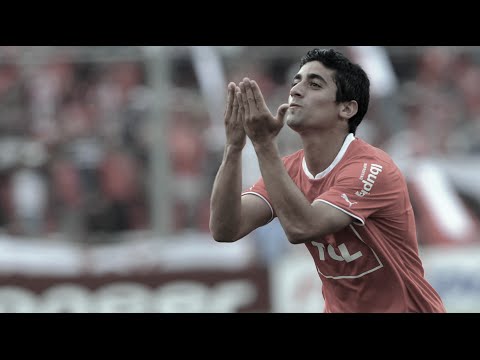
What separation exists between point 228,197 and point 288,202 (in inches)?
21.3

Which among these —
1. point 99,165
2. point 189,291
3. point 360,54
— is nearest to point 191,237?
point 189,291

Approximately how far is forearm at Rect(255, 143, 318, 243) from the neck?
52cm

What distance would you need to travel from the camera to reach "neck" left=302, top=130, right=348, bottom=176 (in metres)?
5.47

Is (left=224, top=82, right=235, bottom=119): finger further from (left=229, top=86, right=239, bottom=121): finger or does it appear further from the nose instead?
the nose

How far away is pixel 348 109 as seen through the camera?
5590 millimetres

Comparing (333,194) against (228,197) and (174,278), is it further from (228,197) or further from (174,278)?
(174,278)

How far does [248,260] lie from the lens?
35.4 ft

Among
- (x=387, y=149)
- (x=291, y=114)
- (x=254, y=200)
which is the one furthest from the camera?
(x=387, y=149)

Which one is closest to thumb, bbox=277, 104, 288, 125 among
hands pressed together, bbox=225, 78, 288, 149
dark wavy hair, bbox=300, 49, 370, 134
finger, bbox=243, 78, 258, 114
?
hands pressed together, bbox=225, 78, 288, 149

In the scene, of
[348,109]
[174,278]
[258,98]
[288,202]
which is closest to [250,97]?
[258,98]

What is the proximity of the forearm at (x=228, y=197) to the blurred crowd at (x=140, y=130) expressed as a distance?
201 inches

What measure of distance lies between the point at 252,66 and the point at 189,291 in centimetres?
301

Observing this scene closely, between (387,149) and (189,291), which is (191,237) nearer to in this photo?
(189,291)

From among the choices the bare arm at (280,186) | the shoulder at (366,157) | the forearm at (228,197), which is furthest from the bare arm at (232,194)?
the shoulder at (366,157)
